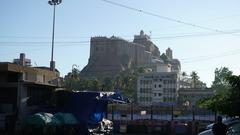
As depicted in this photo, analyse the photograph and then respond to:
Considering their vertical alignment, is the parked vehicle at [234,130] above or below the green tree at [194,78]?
below

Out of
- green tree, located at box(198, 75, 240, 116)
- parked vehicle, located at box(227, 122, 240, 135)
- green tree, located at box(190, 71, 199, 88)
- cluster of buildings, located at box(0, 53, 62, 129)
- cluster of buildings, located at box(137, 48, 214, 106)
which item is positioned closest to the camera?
green tree, located at box(198, 75, 240, 116)

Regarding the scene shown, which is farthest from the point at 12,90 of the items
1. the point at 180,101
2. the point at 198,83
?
the point at 198,83

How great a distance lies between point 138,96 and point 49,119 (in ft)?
415

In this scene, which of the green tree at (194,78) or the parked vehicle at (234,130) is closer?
the parked vehicle at (234,130)

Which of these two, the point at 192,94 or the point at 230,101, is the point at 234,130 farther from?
the point at 192,94

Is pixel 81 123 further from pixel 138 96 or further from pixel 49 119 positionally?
pixel 138 96

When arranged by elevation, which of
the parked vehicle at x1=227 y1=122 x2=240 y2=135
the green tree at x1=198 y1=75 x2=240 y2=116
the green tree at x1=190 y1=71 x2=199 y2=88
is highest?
the green tree at x1=190 y1=71 x2=199 y2=88

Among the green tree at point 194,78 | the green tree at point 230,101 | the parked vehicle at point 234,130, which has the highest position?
the green tree at point 194,78

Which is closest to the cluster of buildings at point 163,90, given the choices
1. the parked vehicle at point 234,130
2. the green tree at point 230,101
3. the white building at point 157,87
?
the white building at point 157,87

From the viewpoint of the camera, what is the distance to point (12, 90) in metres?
30.5

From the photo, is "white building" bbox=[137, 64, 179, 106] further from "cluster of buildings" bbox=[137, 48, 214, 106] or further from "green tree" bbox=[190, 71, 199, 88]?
"green tree" bbox=[190, 71, 199, 88]

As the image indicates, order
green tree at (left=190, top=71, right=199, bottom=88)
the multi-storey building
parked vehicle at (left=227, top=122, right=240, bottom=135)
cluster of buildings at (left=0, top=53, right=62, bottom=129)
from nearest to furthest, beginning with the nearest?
parked vehicle at (left=227, top=122, right=240, bottom=135) < cluster of buildings at (left=0, top=53, right=62, bottom=129) < the multi-storey building < green tree at (left=190, top=71, right=199, bottom=88)

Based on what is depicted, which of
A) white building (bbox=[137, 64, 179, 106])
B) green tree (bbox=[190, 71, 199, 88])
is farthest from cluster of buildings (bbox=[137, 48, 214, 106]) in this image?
green tree (bbox=[190, 71, 199, 88])

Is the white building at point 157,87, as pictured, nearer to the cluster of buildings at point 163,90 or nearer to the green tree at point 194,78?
the cluster of buildings at point 163,90
